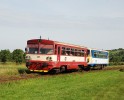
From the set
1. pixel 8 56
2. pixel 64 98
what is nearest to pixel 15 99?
pixel 64 98

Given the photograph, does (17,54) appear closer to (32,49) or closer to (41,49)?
(32,49)

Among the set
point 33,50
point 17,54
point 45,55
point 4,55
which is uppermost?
point 17,54

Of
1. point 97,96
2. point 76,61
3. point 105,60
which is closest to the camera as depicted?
point 97,96

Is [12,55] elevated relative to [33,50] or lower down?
elevated

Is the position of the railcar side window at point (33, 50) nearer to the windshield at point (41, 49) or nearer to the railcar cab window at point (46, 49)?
the windshield at point (41, 49)

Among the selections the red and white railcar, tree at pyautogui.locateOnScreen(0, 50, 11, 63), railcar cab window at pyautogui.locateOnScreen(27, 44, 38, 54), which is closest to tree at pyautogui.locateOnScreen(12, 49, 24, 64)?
tree at pyautogui.locateOnScreen(0, 50, 11, 63)

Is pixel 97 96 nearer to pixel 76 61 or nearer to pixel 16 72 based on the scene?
pixel 16 72

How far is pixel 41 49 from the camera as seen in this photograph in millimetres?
25984

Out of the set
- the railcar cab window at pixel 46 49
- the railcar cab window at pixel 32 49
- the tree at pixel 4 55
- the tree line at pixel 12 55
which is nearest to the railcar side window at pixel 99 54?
the railcar cab window at pixel 46 49

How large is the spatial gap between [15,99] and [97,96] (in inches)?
157

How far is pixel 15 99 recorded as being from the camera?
1271cm

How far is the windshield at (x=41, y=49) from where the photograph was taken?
25750 mm

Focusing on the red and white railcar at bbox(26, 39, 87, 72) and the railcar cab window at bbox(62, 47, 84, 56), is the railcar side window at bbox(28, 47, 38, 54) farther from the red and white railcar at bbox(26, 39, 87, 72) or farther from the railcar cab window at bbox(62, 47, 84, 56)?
the railcar cab window at bbox(62, 47, 84, 56)

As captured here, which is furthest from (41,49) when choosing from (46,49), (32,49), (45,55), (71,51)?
(71,51)
